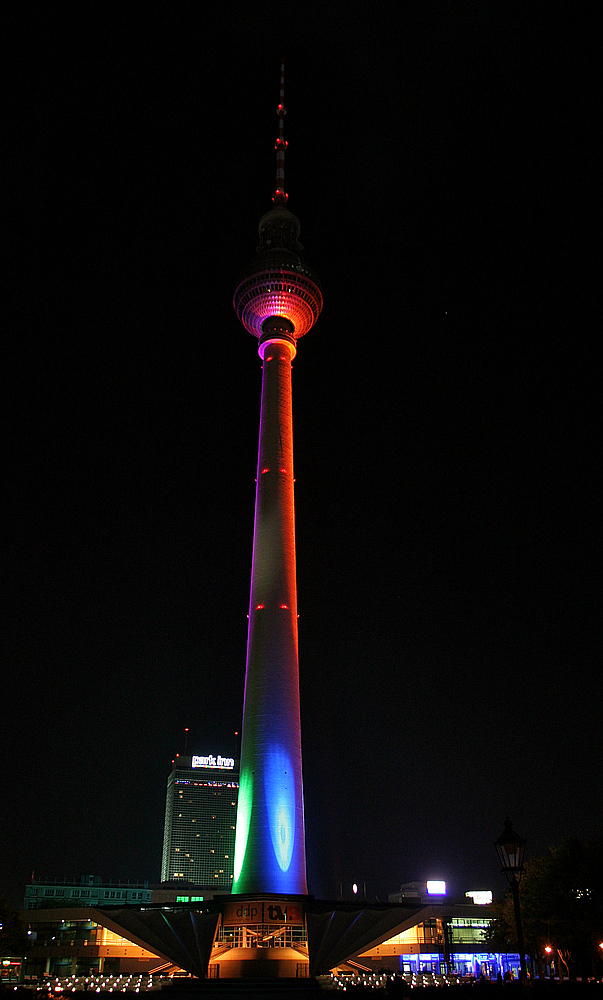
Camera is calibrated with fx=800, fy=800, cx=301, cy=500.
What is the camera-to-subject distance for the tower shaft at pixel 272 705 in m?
61.2

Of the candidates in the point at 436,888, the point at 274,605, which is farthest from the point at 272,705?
the point at 436,888

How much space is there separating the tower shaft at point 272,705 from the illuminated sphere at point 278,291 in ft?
50.5

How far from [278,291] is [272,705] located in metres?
45.8

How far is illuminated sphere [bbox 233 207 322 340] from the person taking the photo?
289 feet

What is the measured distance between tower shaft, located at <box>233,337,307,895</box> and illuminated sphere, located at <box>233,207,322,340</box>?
15391mm

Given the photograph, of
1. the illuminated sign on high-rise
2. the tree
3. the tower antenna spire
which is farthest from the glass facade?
the tower antenna spire

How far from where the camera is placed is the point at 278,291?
289 ft

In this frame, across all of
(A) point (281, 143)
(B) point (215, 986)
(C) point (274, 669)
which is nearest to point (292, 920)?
(B) point (215, 986)

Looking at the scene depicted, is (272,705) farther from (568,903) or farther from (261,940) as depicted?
(568,903)

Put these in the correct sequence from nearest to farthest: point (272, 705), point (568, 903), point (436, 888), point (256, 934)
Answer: point (256, 934)
point (272, 705)
point (568, 903)
point (436, 888)

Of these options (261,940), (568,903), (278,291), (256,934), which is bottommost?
(261,940)

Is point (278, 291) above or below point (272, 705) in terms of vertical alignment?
above


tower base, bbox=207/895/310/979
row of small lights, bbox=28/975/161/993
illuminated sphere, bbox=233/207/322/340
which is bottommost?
row of small lights, bbox=28/975/161/993

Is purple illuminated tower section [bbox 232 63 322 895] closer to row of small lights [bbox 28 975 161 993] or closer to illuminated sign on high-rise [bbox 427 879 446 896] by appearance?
row of small lights [bbox 28 975 161 993]
